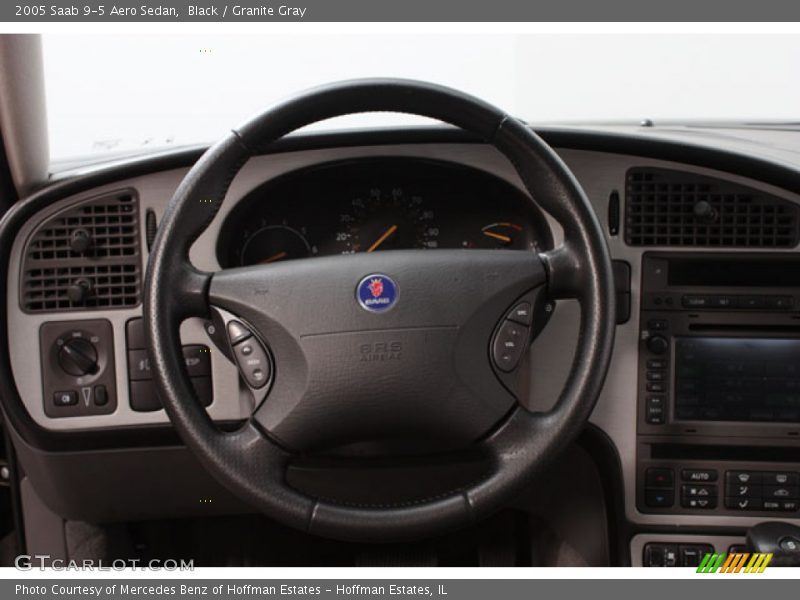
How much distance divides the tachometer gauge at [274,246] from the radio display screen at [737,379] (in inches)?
26.6

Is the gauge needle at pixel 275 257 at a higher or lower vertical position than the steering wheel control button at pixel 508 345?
higher

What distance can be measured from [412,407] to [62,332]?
2.14 ft

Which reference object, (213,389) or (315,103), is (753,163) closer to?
(315,103)

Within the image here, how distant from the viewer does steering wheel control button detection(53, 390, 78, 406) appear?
124 cm

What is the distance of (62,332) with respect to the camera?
1241 mm

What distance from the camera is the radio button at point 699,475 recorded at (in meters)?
1.27

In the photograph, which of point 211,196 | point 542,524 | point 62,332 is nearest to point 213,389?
point 62,332

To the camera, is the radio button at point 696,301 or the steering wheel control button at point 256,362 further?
the radio button at point 696,301

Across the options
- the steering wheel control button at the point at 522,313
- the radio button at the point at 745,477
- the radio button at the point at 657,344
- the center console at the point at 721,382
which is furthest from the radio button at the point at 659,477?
the steering wheel control button at the point at 522,313

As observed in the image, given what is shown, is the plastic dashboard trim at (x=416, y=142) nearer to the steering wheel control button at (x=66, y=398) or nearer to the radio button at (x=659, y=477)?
the steering wheel control button at (x=66, y=398)

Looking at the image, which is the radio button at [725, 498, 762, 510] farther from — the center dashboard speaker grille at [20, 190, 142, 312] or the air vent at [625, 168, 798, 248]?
the center dashboard speaker grille at [20, 190, 142, 312]

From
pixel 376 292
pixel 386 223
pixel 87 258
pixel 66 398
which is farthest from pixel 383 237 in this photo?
pixel 66 398

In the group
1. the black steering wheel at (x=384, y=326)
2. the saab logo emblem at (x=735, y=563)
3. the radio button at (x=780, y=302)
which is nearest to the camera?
the black steering wheel at (x=384, y=326)

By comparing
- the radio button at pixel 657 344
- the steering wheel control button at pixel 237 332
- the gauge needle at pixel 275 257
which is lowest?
the radio button at pixel 657 344
